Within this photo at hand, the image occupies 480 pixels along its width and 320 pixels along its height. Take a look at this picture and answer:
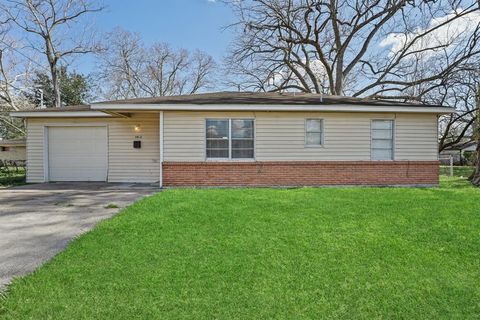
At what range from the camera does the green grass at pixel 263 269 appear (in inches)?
101

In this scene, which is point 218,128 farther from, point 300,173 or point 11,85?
point 11,85

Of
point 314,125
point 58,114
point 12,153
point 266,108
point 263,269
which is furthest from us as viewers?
point 12,153

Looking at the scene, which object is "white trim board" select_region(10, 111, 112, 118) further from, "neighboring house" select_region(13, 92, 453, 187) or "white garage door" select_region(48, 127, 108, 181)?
"white garage door" select_region(48, 127, 108, 181)

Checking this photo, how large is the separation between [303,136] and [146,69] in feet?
97.6

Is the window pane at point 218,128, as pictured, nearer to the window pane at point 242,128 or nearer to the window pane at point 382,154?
the window pane at point 242,128

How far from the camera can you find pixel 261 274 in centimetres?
320

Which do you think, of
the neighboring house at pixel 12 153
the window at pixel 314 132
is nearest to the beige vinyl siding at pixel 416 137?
the window at pixel 314 132

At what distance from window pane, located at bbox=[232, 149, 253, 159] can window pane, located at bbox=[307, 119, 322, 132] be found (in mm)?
2107

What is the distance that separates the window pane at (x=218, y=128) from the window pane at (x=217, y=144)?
0.14 m

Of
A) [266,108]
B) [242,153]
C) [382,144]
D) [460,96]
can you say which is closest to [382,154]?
[382,144]

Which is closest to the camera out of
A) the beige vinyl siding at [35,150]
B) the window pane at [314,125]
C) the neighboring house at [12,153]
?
the window pane at [314,125]

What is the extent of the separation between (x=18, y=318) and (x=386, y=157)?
1047 centimetres

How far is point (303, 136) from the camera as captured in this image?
9.97m

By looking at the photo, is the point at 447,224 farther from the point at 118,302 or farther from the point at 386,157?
the point at 386,157
